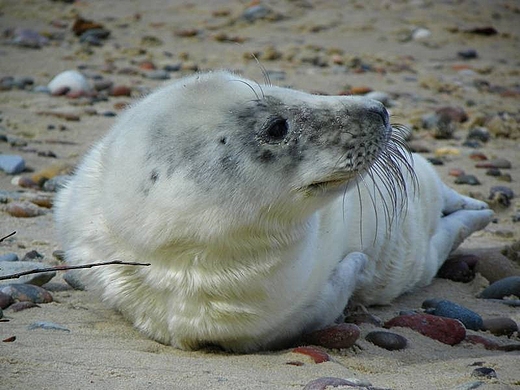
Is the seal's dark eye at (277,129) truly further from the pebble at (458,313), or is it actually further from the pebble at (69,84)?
the pebble at (69,84)

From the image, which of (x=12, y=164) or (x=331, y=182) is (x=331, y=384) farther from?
(x=12, y=164)

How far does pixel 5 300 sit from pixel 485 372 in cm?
158

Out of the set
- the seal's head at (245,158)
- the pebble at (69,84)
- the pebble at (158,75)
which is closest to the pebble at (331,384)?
the seal's head at (245,158)

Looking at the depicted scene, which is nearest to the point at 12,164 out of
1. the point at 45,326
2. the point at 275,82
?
the point at 45,326

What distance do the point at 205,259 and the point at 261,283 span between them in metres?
0.20

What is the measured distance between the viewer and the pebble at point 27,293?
3316mm

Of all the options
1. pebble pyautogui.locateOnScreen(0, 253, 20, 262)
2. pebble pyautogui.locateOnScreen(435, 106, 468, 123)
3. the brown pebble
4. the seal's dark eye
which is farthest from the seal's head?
pebble pyautogui.locateOnScreen(435, 106, 468, 123)

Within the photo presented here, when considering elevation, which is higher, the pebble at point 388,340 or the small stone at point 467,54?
the pebble at point 388,340

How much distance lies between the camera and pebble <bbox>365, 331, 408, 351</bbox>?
3211mm

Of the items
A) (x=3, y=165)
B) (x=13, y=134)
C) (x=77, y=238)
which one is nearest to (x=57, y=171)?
(x=3, y=165)

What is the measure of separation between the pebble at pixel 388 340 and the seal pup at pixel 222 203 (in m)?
0.17

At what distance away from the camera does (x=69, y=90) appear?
7293 millimetres

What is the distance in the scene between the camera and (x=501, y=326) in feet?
11.4

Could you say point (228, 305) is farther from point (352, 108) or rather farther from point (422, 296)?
point (422, 296)
